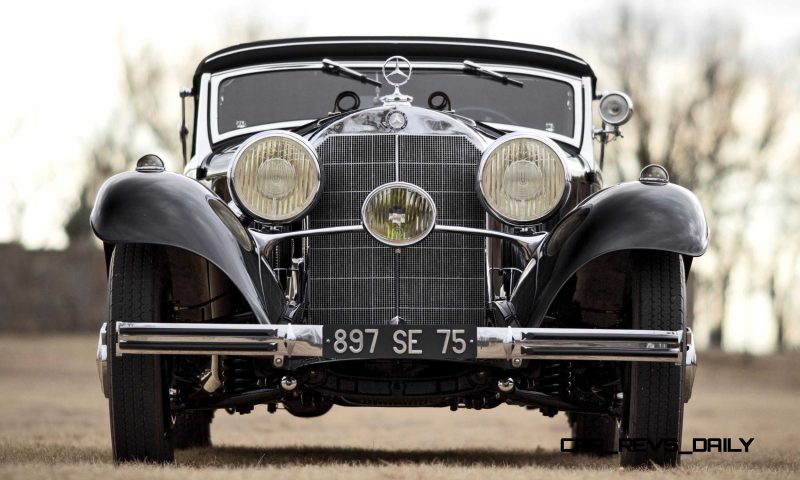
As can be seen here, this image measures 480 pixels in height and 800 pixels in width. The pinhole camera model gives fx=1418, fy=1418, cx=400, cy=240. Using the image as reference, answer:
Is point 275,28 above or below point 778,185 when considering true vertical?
above

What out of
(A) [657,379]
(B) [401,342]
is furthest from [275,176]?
(A) [657,379]

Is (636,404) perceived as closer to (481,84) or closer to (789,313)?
(481,84)

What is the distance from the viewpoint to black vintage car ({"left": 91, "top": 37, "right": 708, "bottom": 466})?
217 inches

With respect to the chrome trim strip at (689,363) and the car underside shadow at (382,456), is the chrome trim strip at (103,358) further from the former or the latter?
the chrome trim strip at (689,363)

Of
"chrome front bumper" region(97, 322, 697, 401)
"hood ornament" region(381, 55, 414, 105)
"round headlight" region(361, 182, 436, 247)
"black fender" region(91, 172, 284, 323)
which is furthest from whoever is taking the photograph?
"hood ornament" region(381, 55, 414, 105)

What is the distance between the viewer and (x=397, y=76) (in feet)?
24.3

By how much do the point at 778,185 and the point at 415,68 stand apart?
86.2 ft

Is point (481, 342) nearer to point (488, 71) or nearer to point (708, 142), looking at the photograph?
point (488, 71)

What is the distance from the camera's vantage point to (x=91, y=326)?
33.3 metres

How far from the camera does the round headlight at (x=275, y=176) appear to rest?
5922 mm

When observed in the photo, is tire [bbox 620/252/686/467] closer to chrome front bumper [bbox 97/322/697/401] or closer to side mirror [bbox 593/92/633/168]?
chrome front bumper [bbox 97/322/697/401]

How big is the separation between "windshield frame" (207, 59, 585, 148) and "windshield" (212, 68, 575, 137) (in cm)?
2

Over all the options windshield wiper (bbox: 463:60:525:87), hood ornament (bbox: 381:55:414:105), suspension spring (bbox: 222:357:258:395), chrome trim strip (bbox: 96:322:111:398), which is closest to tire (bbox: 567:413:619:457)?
windshield wiper (bbox: 463:60:525:87)

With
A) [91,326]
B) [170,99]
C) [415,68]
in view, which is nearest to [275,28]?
[170,99]
